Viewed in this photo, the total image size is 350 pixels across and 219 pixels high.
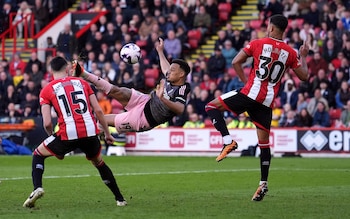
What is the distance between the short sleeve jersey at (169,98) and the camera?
1390 centimetres

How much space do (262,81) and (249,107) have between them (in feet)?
1.44

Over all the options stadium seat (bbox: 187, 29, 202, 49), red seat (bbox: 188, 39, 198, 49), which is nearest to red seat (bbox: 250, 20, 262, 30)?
stadium seat (bbox: 187, 29, 202, 49)

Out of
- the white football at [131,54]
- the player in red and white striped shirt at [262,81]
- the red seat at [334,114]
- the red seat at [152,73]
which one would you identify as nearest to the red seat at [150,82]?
the red seat at [152,73]

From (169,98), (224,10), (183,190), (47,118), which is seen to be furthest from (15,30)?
(47,118)

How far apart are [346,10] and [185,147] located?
7.10 metres

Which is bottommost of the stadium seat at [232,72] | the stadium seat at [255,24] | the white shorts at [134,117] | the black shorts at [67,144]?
the stadium seat at [232,72]

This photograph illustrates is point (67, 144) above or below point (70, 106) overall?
below

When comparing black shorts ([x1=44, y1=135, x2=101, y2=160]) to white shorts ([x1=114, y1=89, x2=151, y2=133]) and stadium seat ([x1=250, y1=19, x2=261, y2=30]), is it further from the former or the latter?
stadium seat ([x1=250, y1=19, x2=261, y2=30])

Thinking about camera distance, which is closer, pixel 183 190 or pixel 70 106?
pixel 70 106

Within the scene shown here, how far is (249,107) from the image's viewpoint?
13.7 m

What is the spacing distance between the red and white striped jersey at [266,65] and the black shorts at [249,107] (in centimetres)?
9

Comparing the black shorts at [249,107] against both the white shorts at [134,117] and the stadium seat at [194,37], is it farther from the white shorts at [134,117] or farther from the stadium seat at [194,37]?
the stadium seat at [194,37]

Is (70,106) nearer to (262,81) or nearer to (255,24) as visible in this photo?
(262,81)

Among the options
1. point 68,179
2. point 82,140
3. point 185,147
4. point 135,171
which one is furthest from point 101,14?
point 82,140
